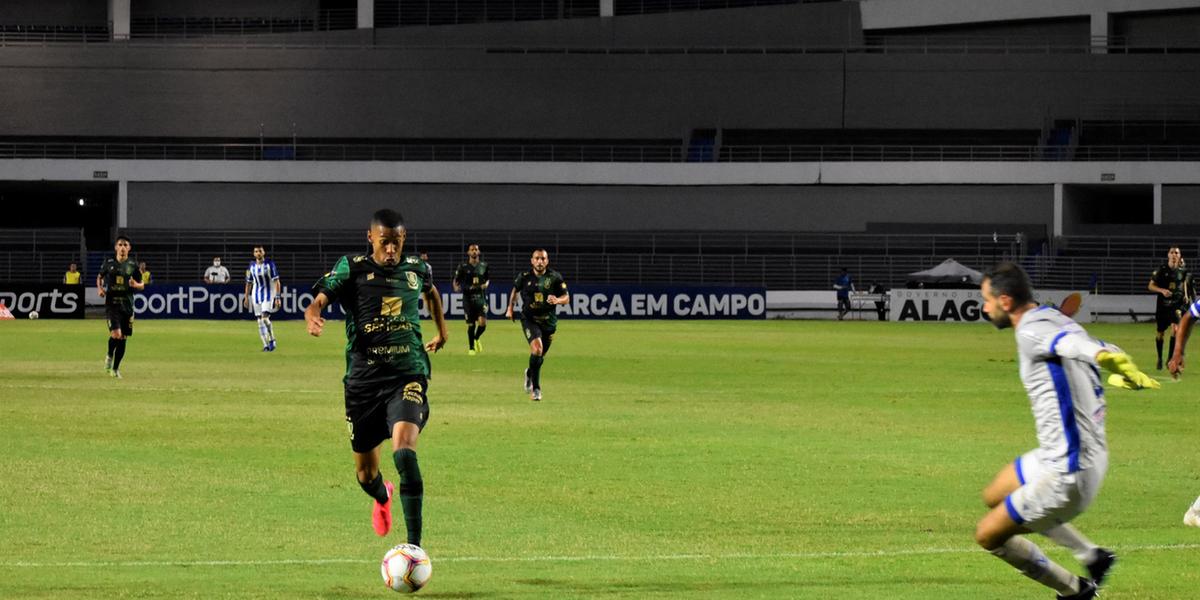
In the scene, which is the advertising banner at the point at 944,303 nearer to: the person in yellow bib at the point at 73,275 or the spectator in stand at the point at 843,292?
the spectator in stand at the point at 843,292

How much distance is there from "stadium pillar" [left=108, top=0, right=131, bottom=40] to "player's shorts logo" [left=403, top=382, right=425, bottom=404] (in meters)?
67.3

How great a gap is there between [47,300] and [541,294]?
36589mm

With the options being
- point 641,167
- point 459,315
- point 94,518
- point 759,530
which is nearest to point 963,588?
point 759,530

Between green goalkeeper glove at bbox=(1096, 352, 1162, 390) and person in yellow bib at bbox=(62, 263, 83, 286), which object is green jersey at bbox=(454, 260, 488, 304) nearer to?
person in yellow bib at bbox=(62, 263, 83, 286)

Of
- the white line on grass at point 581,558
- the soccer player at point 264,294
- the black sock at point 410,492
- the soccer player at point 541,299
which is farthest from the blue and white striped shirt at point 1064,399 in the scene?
the soccer player at point 264,294

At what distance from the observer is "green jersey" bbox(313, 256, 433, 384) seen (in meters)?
10.6

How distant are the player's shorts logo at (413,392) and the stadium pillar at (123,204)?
6131cm

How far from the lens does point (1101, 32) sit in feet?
232

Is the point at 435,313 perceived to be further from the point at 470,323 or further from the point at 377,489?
the point at 470,323

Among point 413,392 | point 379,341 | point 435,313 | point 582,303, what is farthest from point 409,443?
point 582,303

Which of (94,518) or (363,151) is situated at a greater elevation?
(363,151)

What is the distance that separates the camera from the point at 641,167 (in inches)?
2744

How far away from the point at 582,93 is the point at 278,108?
Answer: 13.5 meters

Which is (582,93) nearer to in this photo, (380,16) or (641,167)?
(641,167)
